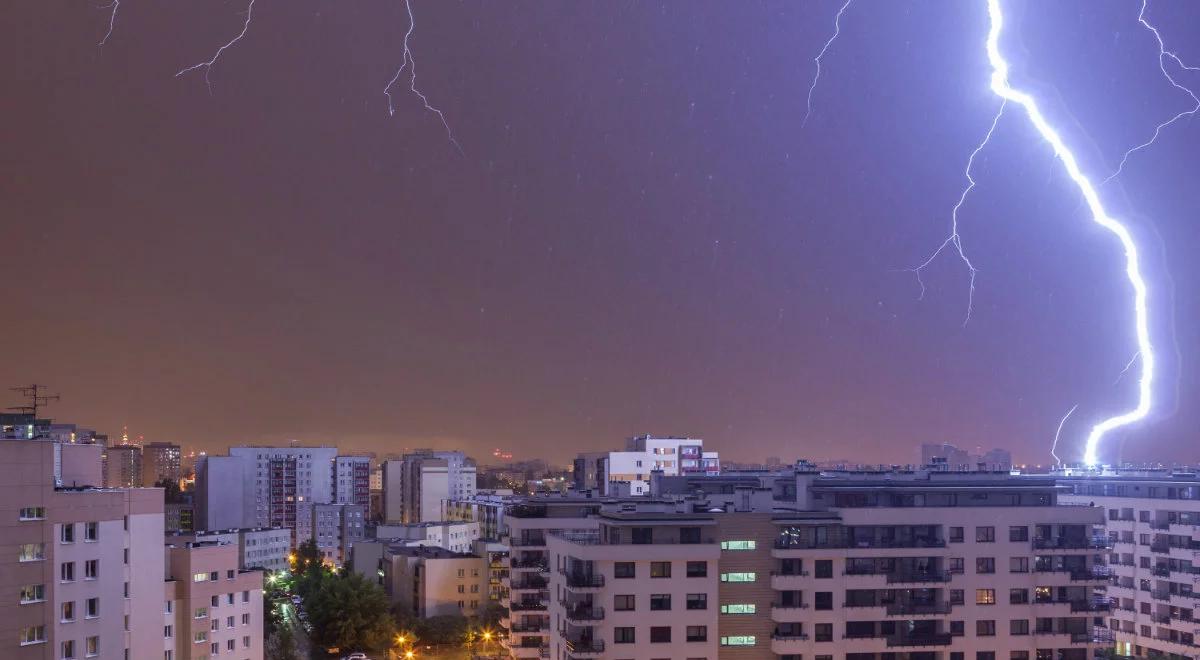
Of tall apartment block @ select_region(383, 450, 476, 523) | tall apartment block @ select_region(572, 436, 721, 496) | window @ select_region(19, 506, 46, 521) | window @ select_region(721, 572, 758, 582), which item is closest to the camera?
window @ select_region(19, 506, 46, 521)

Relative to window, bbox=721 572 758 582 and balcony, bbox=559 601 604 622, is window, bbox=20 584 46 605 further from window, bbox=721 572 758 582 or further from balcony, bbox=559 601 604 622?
window, bbox=721 572 758 582

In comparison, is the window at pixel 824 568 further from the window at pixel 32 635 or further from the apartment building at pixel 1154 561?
the window at pixel 32 635

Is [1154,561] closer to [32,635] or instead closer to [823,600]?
[823,600]

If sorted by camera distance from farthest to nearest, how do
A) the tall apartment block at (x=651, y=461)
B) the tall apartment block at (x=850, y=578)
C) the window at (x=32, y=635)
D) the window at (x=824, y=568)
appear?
1. the tall apartment block at (x=651, y=461)
2. the window at (x=824, y=568)
3. the tall apartment block at (x=850, y=578)
4. the window at (x=32, y=635)

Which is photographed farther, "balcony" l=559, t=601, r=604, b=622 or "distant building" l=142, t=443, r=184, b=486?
"distant building" l=142, t=443, r=184, b=486

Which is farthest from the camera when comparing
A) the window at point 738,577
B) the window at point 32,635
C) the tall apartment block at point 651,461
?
the tall apartment block at point 651,461

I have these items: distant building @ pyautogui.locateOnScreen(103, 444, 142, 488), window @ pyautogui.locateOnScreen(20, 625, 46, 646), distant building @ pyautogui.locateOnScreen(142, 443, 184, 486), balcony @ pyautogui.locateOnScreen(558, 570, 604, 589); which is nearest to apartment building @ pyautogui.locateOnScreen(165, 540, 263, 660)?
balcony @ pyautogui.locateOnScreen(558, 570, 604, 589)

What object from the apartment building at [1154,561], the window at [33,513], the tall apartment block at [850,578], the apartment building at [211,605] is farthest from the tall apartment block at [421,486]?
the window at [33,513]
